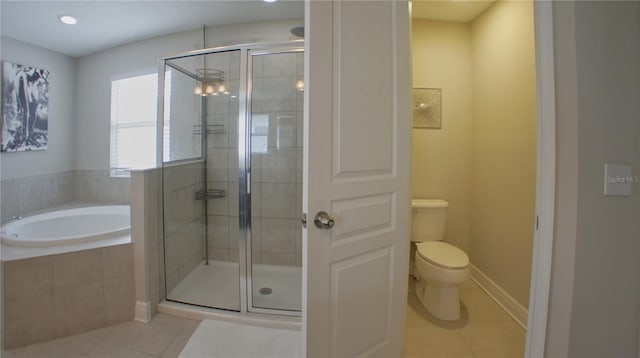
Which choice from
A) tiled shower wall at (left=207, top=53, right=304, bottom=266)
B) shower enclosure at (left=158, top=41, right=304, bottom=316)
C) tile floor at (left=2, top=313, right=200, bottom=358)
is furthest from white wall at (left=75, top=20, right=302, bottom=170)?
tile floor at (left=2, top=313, right=200, bottom=358)

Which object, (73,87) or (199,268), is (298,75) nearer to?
(199,268)

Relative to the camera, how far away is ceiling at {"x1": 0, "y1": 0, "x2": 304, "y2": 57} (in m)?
2.04

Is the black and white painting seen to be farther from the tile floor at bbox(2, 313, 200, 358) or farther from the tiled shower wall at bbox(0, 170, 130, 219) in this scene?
the tile floor at bbox(2, 313, 200, 358)

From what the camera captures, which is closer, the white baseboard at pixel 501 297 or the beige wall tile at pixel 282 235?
the white baseboard at pixel 501 297

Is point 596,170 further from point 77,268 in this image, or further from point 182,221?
point 77,268

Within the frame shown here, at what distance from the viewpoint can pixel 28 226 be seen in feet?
7.31

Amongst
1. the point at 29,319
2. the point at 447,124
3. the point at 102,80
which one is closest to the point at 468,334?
the point at 447,124

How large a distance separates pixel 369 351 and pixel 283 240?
52.0 inches

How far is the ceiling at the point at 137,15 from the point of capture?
205cm

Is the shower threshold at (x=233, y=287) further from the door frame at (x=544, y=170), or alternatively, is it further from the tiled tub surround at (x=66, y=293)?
the door frame at (x=544, y=170)

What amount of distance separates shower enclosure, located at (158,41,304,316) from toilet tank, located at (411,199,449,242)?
3.42ft

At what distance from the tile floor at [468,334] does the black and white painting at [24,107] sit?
3789 mm

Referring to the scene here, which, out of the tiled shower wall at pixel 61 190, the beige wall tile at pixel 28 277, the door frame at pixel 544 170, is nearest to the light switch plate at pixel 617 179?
the door frame at pixel 544 170

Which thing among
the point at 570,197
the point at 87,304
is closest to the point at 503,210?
the point at 570,197
